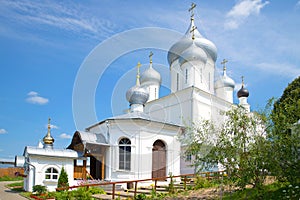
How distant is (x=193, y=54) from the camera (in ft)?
81.0

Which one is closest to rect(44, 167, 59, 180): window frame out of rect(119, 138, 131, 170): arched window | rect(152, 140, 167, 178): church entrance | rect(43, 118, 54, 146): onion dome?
rect(43, 118, 54, 146): onion dome

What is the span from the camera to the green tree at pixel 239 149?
8977mm

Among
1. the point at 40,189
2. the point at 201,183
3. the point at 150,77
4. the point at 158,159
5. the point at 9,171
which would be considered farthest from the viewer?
the point at 9,171

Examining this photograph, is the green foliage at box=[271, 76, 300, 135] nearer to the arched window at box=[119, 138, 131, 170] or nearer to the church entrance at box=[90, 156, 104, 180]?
the arched window at box=[119, 138, 131, 170]

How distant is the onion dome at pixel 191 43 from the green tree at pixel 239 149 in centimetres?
1655

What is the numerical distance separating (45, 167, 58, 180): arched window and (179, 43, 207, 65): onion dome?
12.8 meters

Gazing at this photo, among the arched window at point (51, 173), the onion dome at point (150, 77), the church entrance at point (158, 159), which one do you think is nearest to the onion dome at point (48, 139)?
the arched window at point (51, 173)

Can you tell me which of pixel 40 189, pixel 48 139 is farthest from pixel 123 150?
pixel 48 139

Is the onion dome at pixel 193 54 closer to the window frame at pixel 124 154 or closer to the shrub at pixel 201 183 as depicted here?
the window frame at pixel 124 154

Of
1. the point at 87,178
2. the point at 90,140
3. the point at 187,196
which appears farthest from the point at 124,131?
the point at 187,196

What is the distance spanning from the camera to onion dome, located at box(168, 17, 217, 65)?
25984 mm

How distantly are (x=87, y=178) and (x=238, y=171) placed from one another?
1199 centimetres

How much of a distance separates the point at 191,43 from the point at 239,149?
689 inches

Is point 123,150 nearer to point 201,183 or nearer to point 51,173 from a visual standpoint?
point 51,173
